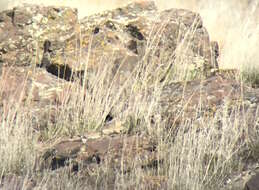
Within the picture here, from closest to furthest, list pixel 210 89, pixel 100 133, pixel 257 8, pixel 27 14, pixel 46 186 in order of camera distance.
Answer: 1. pixel 46 186
2. pixel 100 133
3. pixel 210 89
4. pixel 27 14
5. pixel 257 8

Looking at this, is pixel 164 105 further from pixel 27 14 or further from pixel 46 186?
pixel 27 14

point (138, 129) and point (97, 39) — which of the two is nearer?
point (138, 129)

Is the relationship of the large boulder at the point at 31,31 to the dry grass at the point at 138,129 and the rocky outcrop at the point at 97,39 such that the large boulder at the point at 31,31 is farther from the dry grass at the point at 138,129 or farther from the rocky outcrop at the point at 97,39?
the dry grass at the point at 138,129

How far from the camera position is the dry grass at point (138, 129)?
4.17 metres

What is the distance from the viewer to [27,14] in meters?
7.13

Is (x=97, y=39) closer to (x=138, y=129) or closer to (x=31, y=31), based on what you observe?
Answer: (x=31, y=31)

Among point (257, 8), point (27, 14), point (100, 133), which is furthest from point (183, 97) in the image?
point (257, 8)

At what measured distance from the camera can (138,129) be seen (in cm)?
523

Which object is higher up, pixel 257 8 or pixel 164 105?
pixel 257 8

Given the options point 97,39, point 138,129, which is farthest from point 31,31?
point 138,129

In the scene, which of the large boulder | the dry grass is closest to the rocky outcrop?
the large boulder

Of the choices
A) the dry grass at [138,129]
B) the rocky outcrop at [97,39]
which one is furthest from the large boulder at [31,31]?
the dry grass at [138,129]

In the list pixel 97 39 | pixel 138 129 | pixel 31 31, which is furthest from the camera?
pixel 31 31

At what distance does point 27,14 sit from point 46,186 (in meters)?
3.53
